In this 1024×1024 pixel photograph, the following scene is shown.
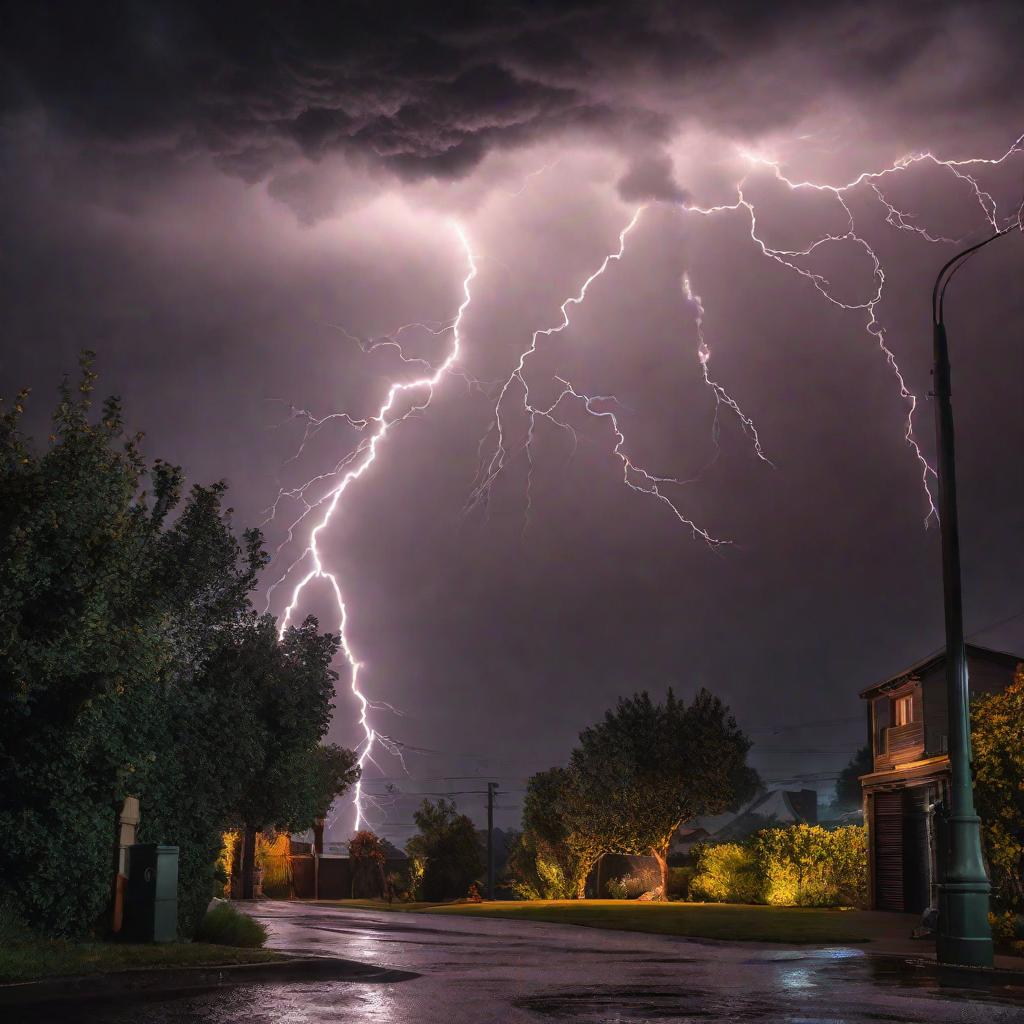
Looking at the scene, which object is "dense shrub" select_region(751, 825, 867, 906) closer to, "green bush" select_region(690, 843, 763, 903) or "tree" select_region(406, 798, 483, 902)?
"green bush" select_region(690, 843, 763, 903)

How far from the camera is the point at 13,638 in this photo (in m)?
15.1

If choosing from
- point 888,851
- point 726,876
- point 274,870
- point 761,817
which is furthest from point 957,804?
point 761,817

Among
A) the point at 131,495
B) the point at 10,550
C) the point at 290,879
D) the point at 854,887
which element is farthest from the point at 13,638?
the point at 290,879

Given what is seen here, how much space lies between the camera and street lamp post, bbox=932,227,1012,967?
1596 centimetres

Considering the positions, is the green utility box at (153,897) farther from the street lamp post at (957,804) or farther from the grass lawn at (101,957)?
the street lamp post at (957,804)

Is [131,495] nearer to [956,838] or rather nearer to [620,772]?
[956,838]

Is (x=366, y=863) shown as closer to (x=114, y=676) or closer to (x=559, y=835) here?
(x=559, y=835)

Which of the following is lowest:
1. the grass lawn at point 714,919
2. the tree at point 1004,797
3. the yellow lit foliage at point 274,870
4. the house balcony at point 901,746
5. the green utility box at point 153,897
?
the yellow lit foliage at point 274,870

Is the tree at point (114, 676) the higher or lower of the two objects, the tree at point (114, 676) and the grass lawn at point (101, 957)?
the higher

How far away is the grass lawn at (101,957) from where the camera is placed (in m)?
13.5

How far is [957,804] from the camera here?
16.5m

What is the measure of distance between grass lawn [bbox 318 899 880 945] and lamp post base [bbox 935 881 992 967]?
5785mm

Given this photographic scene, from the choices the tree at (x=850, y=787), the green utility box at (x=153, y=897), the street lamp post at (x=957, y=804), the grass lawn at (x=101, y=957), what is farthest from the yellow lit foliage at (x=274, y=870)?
the tree at (x=850, y=787)

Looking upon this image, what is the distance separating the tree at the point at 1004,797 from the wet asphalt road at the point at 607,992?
2926 millimetres
